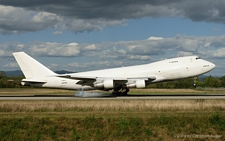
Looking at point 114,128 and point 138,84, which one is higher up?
point 138,84

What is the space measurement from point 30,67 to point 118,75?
14388 millimetres

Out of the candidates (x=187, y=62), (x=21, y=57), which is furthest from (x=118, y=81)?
(x=21, y=57)

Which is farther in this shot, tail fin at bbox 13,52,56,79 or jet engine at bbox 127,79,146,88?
tail fin at bbox 13,52,56,79

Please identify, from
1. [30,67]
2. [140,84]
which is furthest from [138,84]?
[30,67]

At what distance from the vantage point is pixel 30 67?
155 ft

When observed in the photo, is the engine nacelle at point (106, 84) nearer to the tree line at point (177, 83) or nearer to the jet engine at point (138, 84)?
the jet engine at point (138, 84)

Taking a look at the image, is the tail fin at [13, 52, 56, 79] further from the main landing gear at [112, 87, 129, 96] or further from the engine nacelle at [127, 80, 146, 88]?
the engine nacelle at [127, 80, 146, 88]

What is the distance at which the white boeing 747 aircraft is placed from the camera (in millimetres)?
43312

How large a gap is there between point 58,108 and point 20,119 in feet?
24.1

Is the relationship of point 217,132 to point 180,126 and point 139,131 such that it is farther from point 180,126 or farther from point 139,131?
point 139,131

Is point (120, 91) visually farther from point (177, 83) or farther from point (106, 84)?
→ point (177, 83)

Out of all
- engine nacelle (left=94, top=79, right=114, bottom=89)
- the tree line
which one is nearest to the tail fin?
engine nacelle (left=94, top=79, right=114, bottom=89)

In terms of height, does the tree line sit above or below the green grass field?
above

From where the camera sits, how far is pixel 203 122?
20453 mm
